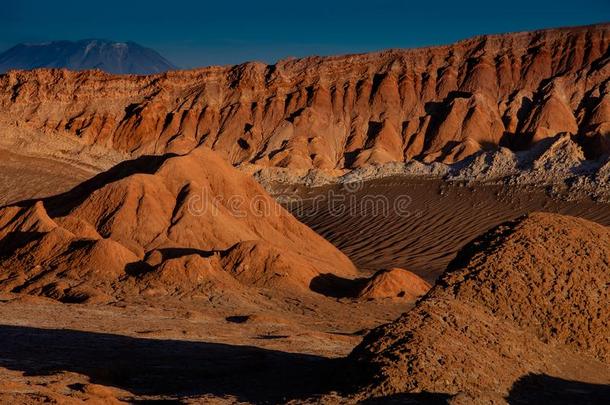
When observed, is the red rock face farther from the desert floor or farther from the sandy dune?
the desert floor

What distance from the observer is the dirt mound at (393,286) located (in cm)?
2558

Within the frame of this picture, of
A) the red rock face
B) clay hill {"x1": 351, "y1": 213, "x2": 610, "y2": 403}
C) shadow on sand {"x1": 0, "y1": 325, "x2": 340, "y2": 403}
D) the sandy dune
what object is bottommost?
shadow on sand {"x1": 0, "y1": 325, "x2": 340, "y2": 403}

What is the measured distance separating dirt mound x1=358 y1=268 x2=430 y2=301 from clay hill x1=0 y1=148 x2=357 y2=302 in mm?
2000

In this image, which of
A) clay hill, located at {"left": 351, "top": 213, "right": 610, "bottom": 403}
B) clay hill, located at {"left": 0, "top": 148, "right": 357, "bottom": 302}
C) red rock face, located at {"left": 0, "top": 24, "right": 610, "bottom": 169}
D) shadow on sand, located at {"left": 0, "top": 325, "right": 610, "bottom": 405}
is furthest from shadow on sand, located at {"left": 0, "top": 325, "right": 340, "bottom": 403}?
red rock face, located at {"left": 0, "top": 24, "right": 610, "bottom": 169}

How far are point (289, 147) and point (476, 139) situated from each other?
15942 millimetres

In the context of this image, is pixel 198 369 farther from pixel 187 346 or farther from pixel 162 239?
pixel 162 239

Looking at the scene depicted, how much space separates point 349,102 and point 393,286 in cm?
5359

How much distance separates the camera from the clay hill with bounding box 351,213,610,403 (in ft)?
32.8

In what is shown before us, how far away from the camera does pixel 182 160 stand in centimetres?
3322

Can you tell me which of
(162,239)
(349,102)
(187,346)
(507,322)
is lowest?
(187,346)

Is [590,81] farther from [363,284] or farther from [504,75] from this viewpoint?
[363,284]

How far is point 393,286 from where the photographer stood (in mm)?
26016

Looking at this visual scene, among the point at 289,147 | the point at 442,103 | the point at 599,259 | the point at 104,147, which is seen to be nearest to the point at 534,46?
the point at 442,103

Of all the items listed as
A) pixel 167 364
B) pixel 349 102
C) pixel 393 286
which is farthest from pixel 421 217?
pixel 349 102
